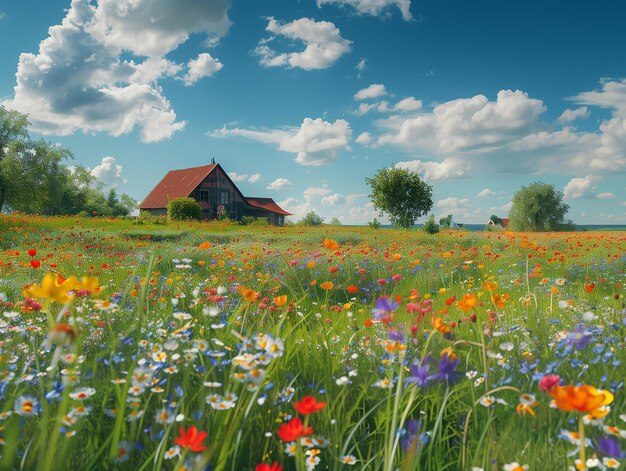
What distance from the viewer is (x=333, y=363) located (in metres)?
2.72

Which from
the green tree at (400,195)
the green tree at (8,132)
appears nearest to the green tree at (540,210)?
the green tree at (400,195)

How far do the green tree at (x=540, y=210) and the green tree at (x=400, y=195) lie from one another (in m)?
17.2

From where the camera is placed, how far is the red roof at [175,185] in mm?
47594

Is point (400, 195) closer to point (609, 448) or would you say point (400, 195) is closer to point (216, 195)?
point (216, 195)

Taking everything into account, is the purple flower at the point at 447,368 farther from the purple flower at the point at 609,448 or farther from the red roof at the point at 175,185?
the red roof at the point at 175,185

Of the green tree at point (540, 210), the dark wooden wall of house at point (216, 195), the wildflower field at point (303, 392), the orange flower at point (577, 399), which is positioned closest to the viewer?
the orange flower at point (577, 399)

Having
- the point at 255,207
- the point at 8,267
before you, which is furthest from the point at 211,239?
the point at 255,207

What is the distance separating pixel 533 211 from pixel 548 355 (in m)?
70.0

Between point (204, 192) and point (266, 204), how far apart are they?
1212 cm

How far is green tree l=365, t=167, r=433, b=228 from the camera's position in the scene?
185ft

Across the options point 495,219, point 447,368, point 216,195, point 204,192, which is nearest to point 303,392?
point 447,368

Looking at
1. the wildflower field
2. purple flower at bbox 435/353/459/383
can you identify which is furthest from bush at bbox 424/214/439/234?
purple flower at bbox 435/353/459/383

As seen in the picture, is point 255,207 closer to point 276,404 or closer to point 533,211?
point 533,211

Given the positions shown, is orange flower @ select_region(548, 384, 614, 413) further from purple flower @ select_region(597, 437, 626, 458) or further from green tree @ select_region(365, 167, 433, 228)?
green tree @ select_region(365, 167, 433, 228)
